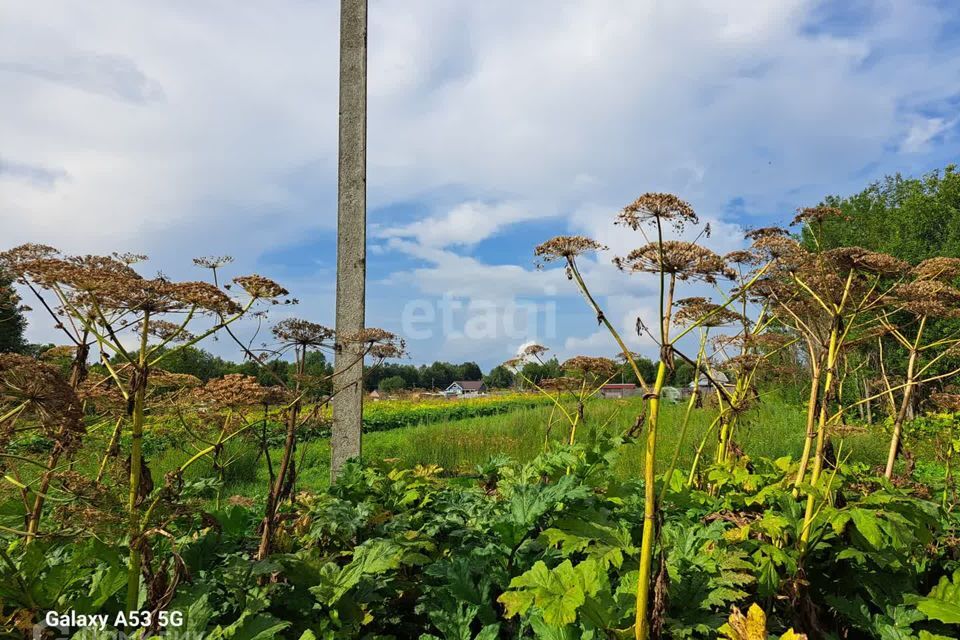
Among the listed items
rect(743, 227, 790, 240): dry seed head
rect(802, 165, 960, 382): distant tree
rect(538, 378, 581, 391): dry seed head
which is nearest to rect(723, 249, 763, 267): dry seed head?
rect(743, 227, 790, 240): dry seed head

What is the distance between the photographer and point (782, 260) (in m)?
2.76

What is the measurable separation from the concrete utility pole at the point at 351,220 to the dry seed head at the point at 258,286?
1.88 meters

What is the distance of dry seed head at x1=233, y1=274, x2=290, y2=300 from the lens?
268 cm

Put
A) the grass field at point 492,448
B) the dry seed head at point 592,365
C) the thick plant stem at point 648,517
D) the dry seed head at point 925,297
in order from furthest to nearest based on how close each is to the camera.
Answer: the grass field at point 492,448
the dry seed head at point 592,365
the dry seed head at point 925,297
the thick plant stem at point 648,517

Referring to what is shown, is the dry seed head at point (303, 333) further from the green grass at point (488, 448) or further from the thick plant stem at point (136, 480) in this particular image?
the green grass at point (488, 448)

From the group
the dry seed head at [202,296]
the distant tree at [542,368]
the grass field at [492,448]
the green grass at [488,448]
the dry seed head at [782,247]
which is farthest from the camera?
the grass field at [492,448]

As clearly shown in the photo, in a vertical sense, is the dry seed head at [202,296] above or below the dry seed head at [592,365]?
above

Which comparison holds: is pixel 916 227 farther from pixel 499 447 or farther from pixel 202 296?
pixel 202 296

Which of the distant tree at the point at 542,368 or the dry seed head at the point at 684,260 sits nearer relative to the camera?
the dry seed head at the point at 684,260

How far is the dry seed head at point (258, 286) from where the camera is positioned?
2.68 metres

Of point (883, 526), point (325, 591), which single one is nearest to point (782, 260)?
point (883, 526)

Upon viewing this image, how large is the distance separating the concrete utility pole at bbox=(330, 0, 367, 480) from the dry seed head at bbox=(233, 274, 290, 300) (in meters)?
1.88

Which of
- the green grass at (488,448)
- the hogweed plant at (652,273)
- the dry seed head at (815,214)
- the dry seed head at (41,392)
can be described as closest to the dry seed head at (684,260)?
the hogweed plant at (652,273)

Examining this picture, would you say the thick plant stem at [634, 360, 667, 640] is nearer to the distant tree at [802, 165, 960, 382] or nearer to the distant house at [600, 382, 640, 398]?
the distant house at [600, 382, 640, 398]
